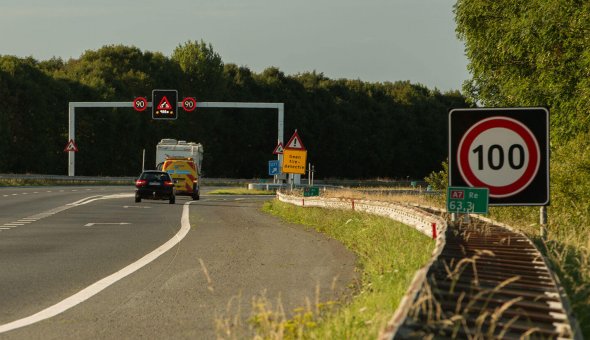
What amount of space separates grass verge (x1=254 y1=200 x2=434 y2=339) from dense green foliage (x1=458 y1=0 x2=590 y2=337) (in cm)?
236

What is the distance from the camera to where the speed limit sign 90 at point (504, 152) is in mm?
9000

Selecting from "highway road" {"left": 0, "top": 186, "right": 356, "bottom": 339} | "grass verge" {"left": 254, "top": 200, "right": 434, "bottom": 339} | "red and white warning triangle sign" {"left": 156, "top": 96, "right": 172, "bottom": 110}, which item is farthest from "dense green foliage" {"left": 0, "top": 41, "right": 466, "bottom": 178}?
"grass verge" {"left": 254, "top": 200, "right": 434, "bottom": 339}

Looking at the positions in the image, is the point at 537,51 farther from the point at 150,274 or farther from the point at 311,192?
the point at 150,274

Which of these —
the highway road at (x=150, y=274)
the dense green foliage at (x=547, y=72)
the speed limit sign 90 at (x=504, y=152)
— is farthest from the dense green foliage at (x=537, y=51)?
the speed limit sign 90 at (x=504, y=152)

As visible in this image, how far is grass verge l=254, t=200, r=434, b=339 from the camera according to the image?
6445 mm

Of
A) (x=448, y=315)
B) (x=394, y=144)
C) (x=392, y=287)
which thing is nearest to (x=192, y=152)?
(x=392, y=287)

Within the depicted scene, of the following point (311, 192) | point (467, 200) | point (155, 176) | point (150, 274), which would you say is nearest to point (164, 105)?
point (155, 176)

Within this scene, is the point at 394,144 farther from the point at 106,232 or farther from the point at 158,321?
the point at 158,321

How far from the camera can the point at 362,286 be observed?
10.6 meters

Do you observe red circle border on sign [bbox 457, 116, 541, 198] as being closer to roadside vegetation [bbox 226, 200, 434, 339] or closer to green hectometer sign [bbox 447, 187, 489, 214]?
green hectometer sign [bbox 447, 187, 489, 214]

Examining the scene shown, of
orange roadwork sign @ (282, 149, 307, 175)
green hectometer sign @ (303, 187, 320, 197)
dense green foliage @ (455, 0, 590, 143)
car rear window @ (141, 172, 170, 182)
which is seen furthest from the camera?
car rear window @ (141, 172, 170, 182)

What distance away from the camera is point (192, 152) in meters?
52.0

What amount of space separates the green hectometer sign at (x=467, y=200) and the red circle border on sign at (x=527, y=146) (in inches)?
7.0

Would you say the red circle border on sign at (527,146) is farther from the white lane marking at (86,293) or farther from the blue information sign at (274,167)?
the blue information sign at (274,167)
